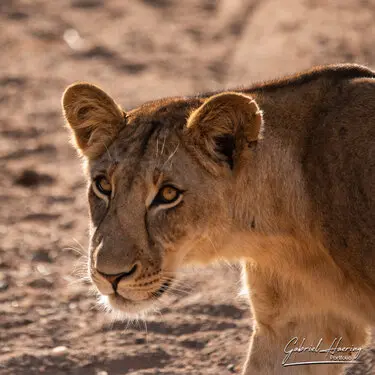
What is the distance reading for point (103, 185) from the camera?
4.37 metres

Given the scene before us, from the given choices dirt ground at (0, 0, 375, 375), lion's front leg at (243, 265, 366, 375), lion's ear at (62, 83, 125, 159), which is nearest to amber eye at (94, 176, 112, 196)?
lion's ear at (62, 83, 125, 159)

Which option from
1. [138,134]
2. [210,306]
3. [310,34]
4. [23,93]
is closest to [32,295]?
[210,306]

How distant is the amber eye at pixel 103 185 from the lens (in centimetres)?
434

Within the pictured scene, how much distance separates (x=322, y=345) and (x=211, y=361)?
992mm

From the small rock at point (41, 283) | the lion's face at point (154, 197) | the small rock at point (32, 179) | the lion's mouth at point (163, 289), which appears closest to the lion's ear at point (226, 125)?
the lion's face at point (154, 197)

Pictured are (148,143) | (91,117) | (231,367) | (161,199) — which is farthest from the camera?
(231,367)

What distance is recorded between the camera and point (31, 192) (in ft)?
25.5

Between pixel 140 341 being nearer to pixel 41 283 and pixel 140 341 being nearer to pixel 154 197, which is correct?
pixel 41 283

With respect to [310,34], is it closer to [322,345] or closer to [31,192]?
[31,192]

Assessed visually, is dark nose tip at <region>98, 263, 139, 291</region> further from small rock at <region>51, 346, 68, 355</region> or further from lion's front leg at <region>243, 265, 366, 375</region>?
small rock at <region>51, 346, 68, 355</region>

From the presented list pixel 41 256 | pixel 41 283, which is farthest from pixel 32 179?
pixel 41 283

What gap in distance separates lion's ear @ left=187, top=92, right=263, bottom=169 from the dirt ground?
1493 mm

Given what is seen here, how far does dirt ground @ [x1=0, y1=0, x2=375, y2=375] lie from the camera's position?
→ 5.62 m

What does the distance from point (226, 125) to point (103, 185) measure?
1.84 ft
